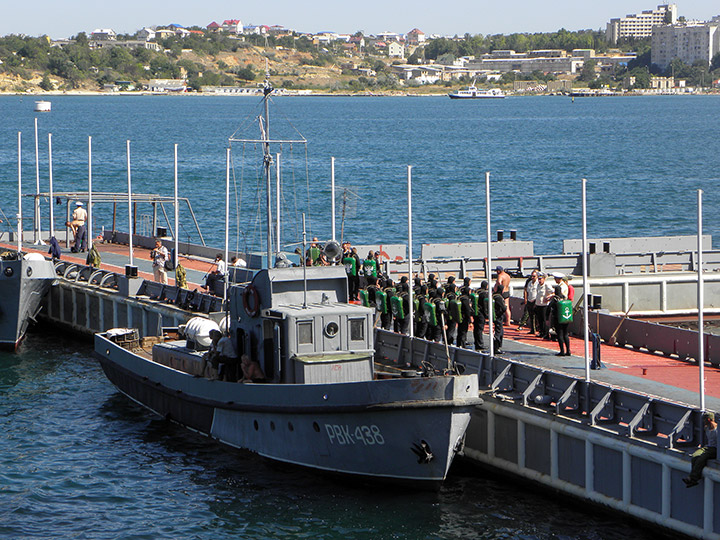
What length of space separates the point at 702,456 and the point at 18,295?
26.6m

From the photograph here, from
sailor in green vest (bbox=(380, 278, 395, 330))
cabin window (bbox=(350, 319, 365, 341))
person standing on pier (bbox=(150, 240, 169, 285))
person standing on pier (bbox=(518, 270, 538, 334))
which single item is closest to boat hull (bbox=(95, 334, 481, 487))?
cabin window (bbox=(350, 319, 365, 341))

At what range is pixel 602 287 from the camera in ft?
125

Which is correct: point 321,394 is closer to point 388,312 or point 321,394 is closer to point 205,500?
point 205,500

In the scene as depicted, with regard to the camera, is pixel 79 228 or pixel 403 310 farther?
pixel 79 228

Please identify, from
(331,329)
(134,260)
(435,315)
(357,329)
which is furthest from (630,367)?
(134,260)

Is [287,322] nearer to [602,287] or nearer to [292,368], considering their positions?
[292,368]

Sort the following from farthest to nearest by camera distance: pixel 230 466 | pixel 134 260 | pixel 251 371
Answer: pixel 134 260 → pixel 230 466 → pixel 251 371

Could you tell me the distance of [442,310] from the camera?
29172mm

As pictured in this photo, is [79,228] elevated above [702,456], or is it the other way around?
[79,228]

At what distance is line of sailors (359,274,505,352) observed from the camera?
1151 inches

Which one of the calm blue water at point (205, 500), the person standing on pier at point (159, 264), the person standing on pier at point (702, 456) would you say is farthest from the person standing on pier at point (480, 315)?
the person standing on pier at point (159, 264)

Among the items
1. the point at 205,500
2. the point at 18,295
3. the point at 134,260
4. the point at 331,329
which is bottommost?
the point at 205,500

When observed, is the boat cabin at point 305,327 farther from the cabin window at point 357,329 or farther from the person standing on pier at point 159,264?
the person standing on pier at point 159,264

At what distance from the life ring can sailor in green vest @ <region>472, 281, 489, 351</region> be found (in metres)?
5.47
